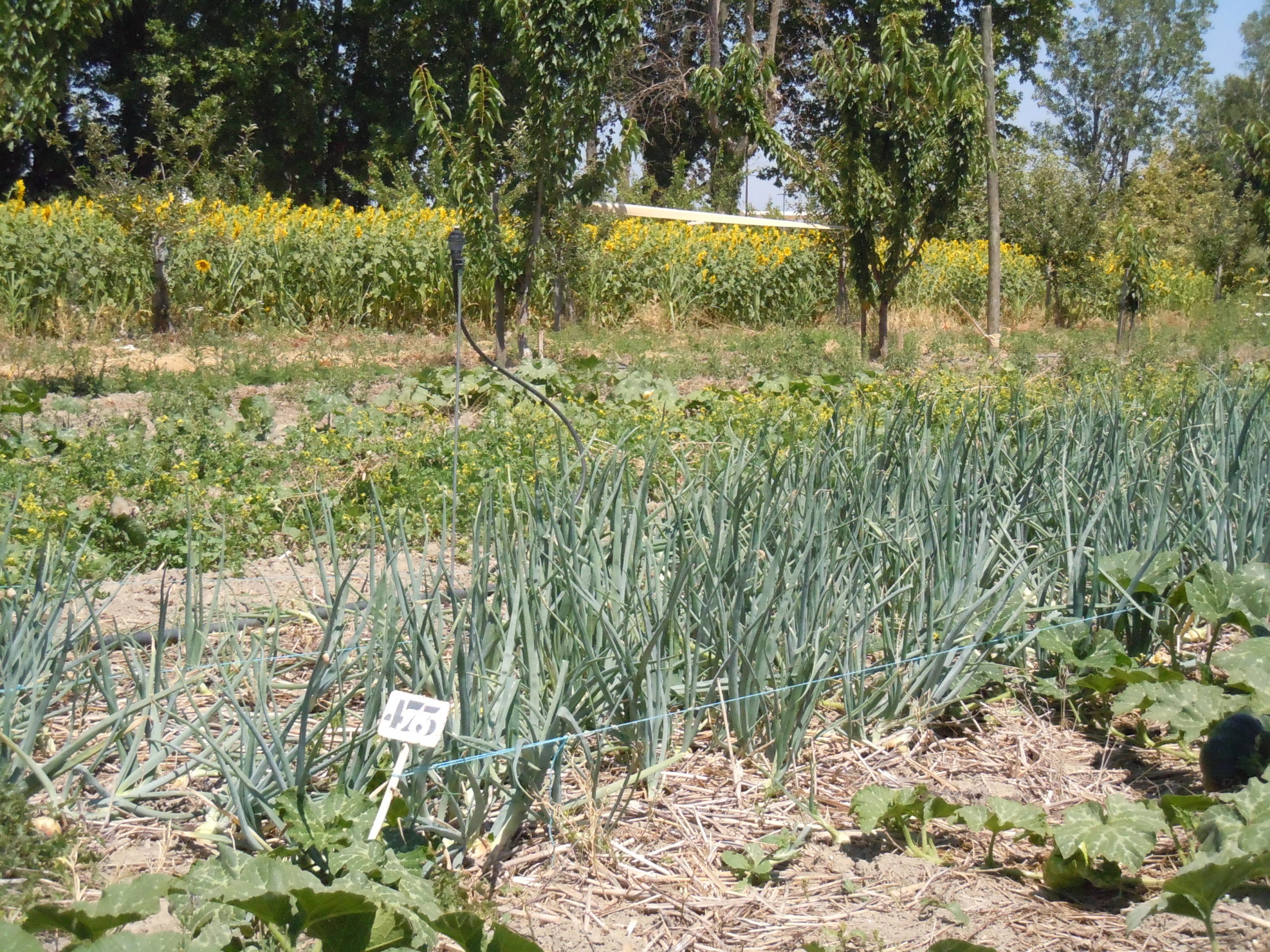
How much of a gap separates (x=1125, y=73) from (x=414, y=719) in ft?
195

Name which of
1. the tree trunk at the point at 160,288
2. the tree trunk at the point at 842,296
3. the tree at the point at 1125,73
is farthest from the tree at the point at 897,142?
the tree at the point at 1125,73

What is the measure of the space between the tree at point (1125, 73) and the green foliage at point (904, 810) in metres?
55.1

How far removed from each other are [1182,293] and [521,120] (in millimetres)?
Result: 17549

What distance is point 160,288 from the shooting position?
1155 centimetres

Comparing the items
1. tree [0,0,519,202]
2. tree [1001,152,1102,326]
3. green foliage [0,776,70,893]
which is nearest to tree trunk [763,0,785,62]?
tree [0,0,519,202]

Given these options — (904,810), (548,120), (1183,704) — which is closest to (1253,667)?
(1183,704)

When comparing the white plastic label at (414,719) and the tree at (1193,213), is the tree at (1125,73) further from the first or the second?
the white plastic label at (414,719)

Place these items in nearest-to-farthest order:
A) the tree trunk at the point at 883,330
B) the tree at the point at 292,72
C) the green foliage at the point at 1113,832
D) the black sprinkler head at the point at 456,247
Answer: the green foliage at the point at 1113,832 < the black sprinkler head at the point at 456,247 < the tree trunk at the point at 883,330 < the tree at the point at 292,72

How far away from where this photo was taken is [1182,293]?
74.8 ft

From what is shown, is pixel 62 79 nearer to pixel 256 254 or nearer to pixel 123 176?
pixel 123 176

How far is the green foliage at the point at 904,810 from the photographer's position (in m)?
2.11

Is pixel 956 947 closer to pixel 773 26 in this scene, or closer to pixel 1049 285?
pixel 1049 285

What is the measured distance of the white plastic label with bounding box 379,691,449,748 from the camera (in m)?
1.81

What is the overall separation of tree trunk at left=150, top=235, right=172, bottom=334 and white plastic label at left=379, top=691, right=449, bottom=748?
35.3ft
